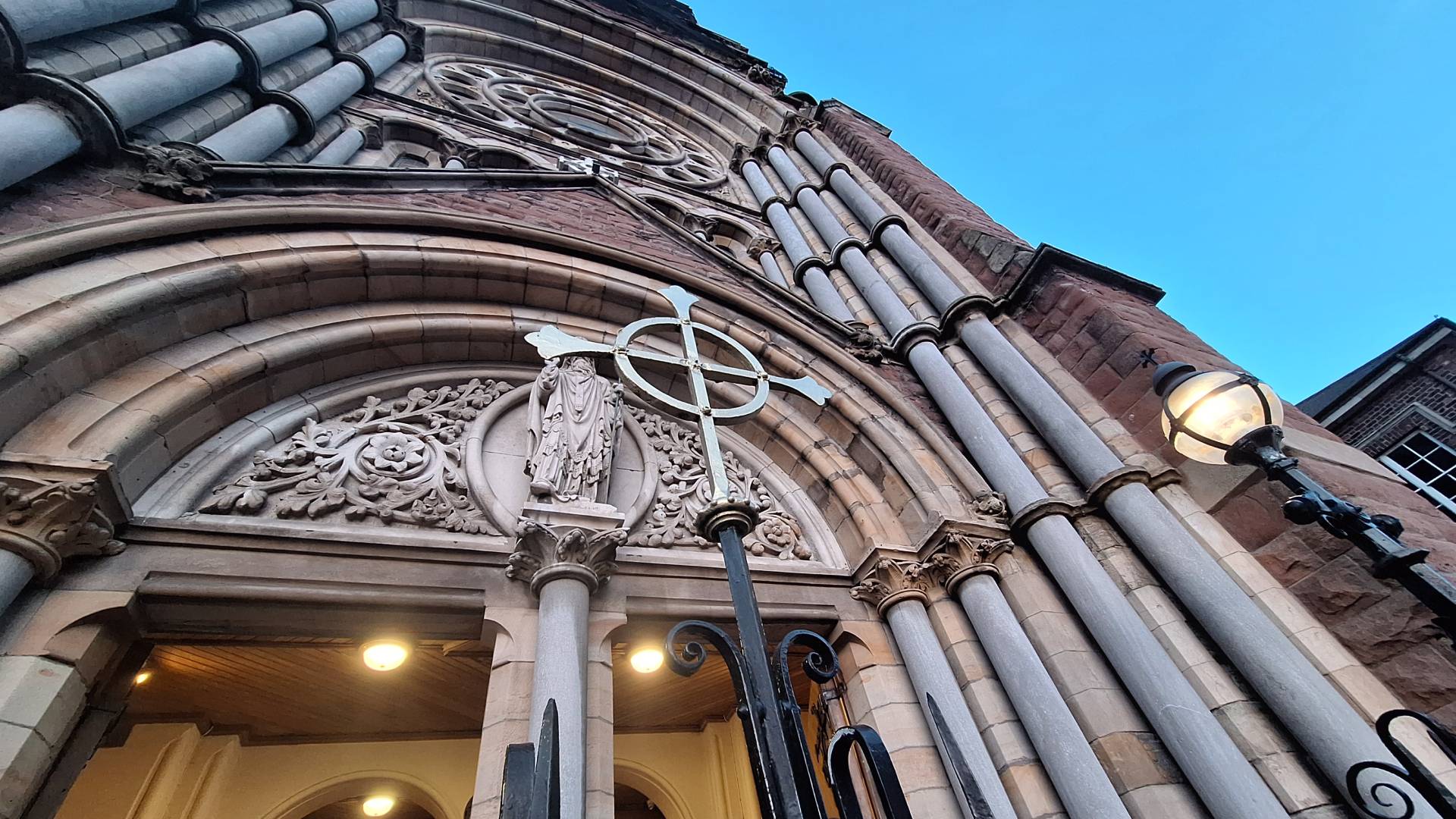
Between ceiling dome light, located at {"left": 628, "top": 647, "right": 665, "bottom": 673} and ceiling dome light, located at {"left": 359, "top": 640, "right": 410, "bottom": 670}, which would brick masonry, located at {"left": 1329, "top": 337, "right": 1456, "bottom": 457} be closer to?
ceiling dome light, located at {"left": 628, "top": 647, "right": 665, "bottom": 673}

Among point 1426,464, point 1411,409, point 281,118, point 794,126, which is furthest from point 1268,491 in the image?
point 1411,409

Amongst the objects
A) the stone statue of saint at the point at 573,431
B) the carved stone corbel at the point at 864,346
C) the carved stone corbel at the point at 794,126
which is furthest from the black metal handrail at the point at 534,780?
the carved stone corbel at the point at 794,126

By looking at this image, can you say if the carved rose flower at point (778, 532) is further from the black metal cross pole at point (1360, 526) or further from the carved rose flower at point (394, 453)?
the black metal cross pole at point (1360, 526)

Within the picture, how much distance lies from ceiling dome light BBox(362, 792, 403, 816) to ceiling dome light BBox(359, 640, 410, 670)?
2.18 metres

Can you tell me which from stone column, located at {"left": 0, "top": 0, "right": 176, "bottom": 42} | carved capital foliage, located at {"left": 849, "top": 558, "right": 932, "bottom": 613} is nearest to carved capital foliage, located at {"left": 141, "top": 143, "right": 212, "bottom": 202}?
stone column, located at {"left": 0, "top": 0, "right": 176, "bottom": 42}

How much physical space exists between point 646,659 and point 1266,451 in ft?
11.6

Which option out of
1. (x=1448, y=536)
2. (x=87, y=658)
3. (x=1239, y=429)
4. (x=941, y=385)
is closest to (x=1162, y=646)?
(x=1239, y=429)

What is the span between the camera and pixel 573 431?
4.14 m

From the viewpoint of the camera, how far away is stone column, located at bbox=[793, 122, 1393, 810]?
3076 mm

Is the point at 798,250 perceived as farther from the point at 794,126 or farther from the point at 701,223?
the point at 794,126

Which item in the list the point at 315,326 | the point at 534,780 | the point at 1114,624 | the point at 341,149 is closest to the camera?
the point at 534,780

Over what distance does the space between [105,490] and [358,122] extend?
7.49m

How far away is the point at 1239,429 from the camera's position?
314cm

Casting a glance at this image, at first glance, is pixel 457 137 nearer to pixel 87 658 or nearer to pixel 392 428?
pixel 392 428
